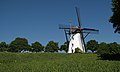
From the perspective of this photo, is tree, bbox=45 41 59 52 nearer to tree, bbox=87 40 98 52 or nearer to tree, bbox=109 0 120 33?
tree, bbox=87 40 98 52

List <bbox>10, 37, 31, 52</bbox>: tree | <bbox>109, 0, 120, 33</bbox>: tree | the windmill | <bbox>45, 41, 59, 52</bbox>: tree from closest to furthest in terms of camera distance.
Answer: <bbox>109, 0, 120, 33</bbox>: tree → the windmill → <bbox>10, 37, 31, 52</bbox>: tree → <bbox>45, 41, 59, 52</bbox>: tree

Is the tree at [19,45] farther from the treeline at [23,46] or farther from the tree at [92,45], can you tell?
the tree at [92,45]

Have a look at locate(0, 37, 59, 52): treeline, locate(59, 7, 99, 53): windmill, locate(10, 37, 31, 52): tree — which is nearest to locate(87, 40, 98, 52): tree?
locate(0, 37, 59, 52): treeline

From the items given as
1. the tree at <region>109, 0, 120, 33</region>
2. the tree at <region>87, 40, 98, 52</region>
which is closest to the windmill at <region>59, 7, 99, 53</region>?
the tree at <region>109, 0, 120, 33</region>

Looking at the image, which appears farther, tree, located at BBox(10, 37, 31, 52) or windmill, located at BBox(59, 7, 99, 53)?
tree, located at BBox(10, 37, 31, 52)

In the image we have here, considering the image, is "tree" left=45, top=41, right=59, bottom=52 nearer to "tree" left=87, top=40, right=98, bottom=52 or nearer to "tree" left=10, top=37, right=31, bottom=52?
"tree" left=10, top=37, right=31, bottom=52

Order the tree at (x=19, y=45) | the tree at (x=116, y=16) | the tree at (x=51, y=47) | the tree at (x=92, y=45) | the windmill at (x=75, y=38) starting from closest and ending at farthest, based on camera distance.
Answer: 1. the tree at (x=116, y=16)
2. the windmill at (x=75, y=38)
3. the tree at (x=19, y=45)
4. the tree at (x=51, y=47)
5. the tree at (x=92, y=45)

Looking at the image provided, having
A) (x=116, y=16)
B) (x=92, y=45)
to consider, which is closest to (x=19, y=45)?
(x=92, y=45)

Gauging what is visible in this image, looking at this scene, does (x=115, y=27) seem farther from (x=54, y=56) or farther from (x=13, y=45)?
(x=13, y=45)

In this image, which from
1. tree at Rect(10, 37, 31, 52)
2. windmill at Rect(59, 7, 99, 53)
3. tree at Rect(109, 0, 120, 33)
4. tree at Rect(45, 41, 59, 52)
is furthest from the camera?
tree at Rect(45, 41, 59, 52)

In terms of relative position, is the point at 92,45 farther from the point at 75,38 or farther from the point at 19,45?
the point at 75,38

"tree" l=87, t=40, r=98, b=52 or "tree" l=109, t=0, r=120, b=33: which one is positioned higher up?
"tree" l=87, t=40, r=98, b=52

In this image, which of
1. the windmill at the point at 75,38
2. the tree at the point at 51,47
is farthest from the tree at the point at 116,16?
the tree at the point at 51,47

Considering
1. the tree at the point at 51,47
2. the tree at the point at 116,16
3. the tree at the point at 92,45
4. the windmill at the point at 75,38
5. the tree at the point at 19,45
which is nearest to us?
the tree at the point at 116,16
